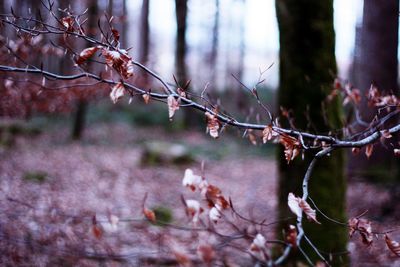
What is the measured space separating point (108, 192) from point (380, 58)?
20.9ft

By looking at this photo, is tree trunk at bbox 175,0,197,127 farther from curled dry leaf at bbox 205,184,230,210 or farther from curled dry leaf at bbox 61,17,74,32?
curled dry leaf at bbox 205,184,230,210

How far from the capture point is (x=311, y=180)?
3787 millimetres

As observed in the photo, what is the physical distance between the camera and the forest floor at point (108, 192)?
3.53m

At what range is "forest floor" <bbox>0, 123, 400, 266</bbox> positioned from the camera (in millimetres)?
3531

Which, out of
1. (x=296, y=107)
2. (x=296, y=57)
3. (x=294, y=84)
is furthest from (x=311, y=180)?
(x=296, y=57)

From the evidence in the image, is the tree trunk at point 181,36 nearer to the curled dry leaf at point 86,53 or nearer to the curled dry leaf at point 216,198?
the curled dry leaf at point 86,53

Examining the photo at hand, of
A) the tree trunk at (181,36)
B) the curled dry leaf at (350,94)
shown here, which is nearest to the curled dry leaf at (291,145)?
the curled dry leaf at (350,94)

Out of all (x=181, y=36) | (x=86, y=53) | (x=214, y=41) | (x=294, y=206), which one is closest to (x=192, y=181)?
A: (x=294, y=206)

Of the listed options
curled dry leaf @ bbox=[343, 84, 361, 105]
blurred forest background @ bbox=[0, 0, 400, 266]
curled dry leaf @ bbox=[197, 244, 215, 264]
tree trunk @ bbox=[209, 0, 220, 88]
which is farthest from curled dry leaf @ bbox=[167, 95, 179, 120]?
tree trunk @ bbox=[209, 0, 220, 88]

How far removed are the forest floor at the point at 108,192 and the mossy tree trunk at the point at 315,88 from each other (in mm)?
504

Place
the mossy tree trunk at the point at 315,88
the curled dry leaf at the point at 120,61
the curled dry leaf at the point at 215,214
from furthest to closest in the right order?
the mossy tree trunk at the point at 315,88, the curled dry leaf at the point at 120,61, the curled dry leaf at the point at 215,214

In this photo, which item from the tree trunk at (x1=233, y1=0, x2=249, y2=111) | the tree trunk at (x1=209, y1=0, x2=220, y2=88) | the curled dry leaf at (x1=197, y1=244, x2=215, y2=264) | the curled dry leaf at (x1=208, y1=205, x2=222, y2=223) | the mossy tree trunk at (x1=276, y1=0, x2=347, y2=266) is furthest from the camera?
the tree trunk at (x1=209, y1=0, x2=220, y2=88)

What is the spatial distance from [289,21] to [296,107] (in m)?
0.85

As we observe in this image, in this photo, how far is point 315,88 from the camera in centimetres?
377
